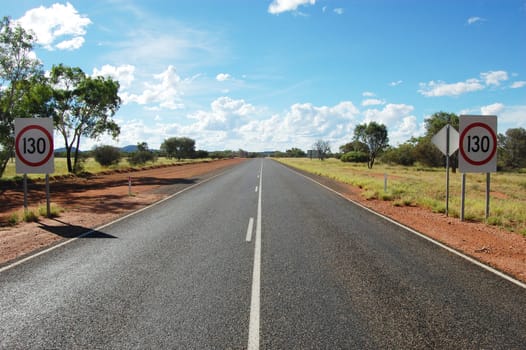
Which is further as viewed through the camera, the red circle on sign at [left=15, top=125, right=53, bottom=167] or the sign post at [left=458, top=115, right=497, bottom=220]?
the sign post at [left=458, top=115, right=497, bottom=220]

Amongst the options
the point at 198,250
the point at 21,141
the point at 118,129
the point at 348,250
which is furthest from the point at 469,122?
the point at 118,129

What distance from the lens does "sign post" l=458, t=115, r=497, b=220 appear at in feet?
35.3

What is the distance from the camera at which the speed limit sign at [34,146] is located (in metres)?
10.5

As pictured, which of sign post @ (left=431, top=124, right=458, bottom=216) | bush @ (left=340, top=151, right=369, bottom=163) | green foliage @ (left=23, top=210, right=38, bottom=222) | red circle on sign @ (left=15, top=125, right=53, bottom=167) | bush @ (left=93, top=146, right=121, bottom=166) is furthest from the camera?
bush @ (left=340, top=151, right=369, bottom=163)

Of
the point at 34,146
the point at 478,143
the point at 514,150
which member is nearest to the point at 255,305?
the point at 34,146

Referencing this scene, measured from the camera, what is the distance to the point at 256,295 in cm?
479

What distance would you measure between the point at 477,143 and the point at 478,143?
0.10ft

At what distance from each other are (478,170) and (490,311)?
307 inches

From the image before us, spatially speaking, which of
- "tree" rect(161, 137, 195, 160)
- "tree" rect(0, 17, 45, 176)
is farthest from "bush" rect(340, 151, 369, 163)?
"tree" rect(0, 17, 45, 176)

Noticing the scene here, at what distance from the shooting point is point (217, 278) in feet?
17.9

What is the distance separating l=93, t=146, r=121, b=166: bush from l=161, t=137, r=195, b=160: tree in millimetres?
70564

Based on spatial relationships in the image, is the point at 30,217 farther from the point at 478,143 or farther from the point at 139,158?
the point at 139,158

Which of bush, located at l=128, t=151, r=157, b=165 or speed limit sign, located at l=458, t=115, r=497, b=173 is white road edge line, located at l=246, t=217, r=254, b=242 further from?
bush, located at l=128, t=151, r=157, b=165

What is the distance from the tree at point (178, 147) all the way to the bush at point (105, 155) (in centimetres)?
7056
